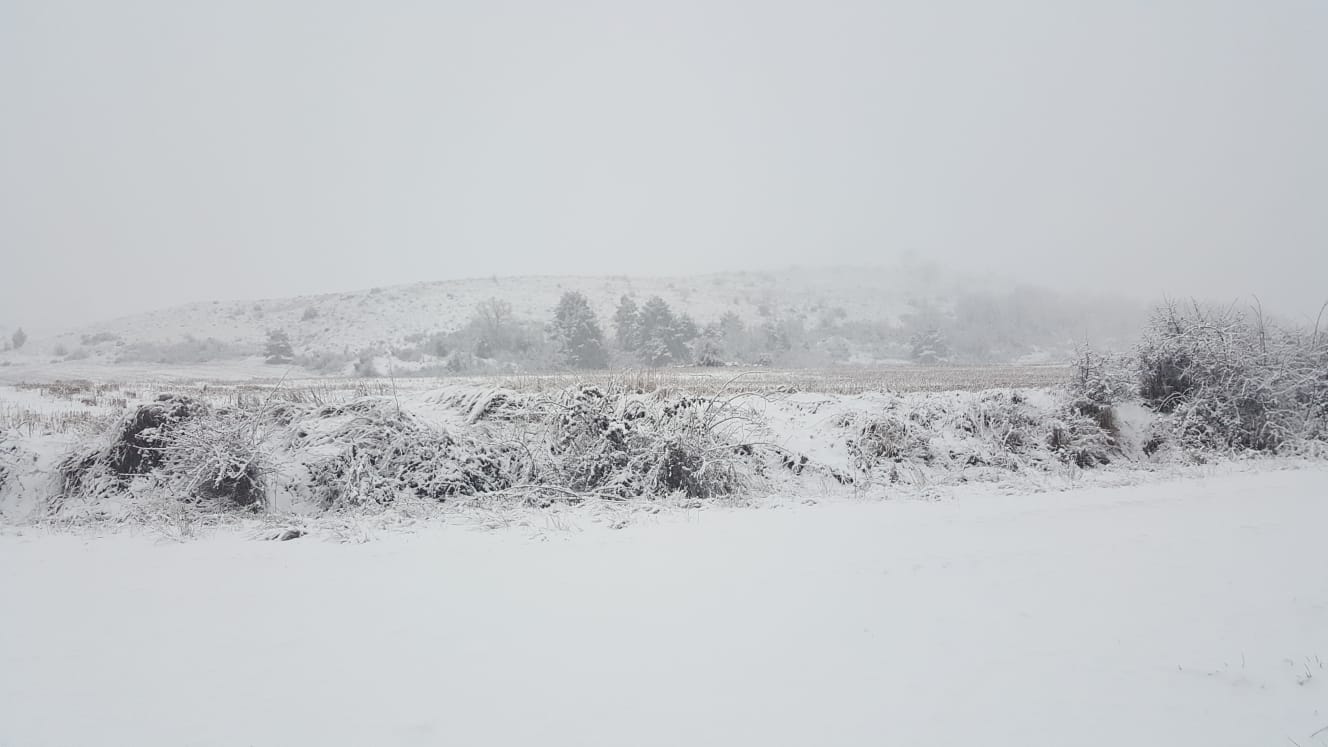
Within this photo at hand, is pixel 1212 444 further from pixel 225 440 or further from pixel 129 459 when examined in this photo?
pixel 129 459

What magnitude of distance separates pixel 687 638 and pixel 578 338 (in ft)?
106

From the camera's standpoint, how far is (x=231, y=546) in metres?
6.31

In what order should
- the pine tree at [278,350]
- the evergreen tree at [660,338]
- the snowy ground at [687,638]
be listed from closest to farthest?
the snowy ground at [687,638] < the pine tree at [278,350] < the evergreen tree at [660,338]

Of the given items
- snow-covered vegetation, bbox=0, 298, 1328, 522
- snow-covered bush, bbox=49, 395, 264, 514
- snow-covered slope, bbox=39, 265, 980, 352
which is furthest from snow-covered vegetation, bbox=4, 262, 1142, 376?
snow-covered bush, bbox=49, 395, 264, 514

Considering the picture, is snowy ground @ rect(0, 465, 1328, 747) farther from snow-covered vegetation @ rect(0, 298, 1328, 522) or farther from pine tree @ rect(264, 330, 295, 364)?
pine tree @ rect(264, 330, 295, 364)

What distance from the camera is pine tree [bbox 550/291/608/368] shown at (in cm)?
3550

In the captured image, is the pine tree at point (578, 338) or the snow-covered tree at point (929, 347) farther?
the snow-covered tree at point (929, 347)

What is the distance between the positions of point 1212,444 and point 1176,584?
8.64 meters

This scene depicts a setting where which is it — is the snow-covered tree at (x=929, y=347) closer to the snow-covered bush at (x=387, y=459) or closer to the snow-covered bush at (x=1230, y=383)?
the snow-covered bush at (x=1230, y=383)

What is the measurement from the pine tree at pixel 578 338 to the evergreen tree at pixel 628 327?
2.92m

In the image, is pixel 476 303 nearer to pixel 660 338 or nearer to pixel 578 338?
pixel 578 338

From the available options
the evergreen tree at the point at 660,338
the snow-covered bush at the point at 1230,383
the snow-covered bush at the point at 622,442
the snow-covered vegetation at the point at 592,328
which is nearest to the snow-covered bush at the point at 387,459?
the snow-covered bush at the point at 622,442

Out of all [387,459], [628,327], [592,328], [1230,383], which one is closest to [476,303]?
[628,327]

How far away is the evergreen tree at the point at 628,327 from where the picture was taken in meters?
38.8
